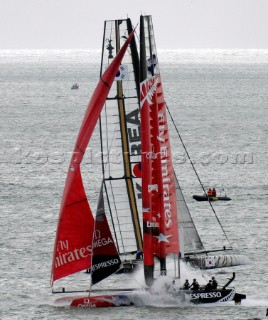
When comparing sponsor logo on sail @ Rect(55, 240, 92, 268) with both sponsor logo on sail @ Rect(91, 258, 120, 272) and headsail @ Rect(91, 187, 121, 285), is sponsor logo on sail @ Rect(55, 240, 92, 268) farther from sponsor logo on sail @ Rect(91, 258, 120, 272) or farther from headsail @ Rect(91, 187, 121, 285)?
sponsor logo on sail @ Rect(91, 258, 120, 272)

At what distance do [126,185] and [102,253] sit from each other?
3.69m

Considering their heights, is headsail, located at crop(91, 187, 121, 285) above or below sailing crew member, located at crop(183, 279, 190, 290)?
above

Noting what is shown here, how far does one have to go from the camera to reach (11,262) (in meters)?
61.2

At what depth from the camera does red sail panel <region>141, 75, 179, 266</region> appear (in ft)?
146

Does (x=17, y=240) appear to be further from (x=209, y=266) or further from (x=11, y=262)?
(x=209, y=266)

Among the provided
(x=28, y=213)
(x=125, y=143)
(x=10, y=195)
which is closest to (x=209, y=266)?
(x=125, y=143)

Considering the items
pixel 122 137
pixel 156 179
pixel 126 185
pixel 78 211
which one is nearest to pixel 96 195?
pixel 126 185

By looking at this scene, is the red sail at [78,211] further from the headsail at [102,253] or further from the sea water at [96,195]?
the sea water at [96,195]

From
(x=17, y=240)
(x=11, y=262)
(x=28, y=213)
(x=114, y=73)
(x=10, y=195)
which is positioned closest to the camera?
(x=114, y=73)

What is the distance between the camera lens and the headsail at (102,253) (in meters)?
46.3

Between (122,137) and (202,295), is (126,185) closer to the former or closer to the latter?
(122,137)

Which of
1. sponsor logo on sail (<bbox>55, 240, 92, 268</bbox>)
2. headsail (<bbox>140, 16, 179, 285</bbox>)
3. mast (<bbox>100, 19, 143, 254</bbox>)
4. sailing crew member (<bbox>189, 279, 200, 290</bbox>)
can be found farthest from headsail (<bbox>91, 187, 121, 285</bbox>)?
sailing crew member (<bbox>189, 279, 200, 290</bbox>)

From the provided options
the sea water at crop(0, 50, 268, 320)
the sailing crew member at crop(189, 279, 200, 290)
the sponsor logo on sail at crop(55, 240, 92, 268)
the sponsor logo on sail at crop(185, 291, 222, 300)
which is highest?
the sponsor logo on sail at crop(55, 240, 92, 268)

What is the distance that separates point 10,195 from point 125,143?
4102cm
